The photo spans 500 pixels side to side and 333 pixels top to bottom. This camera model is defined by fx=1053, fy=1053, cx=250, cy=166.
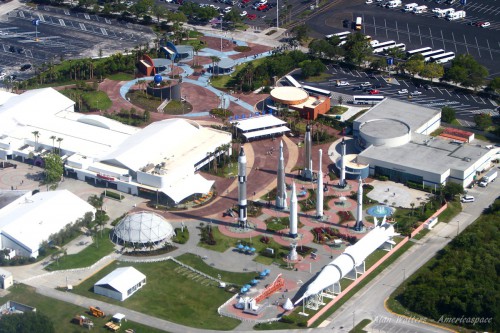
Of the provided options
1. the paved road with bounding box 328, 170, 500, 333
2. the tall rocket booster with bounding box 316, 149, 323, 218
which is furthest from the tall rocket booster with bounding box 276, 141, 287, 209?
the paved road with bounding box 328, 170, 500, 333

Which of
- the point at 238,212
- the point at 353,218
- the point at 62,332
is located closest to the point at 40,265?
the point at 62,332

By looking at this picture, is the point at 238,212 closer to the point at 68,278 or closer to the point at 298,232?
the point at 298,232

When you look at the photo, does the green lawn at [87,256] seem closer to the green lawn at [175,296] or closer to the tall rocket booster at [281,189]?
the green lawn at [175,296]

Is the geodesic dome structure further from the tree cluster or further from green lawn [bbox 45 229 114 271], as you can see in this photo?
the tree cluster

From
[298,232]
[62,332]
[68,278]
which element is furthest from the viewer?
[298,232]

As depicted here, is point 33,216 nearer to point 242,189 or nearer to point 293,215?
point 242,189

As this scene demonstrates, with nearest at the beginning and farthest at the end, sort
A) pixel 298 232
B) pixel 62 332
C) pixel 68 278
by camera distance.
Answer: pixel 62 332 < pixel 68 278 < pixel 298 232

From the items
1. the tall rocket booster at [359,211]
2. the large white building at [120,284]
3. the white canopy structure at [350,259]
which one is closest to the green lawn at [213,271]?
the large white building at [120,284]
